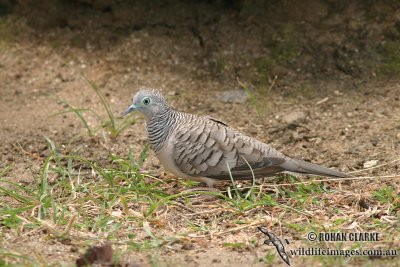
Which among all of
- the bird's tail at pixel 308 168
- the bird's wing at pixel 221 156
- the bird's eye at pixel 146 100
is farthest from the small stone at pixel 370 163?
the bird's eye at pixel 146 100

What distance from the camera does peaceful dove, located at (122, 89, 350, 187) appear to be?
5.14 m

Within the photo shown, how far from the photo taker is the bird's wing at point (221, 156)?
16.9 feet

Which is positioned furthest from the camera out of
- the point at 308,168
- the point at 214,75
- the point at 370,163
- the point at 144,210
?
the point at 214,75

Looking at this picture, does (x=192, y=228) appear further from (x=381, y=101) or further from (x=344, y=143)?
(x=381, y=101)

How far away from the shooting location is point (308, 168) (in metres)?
5.12

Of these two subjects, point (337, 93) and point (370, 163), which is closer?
point (370, 163)

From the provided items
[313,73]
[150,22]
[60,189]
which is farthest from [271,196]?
[150,22]

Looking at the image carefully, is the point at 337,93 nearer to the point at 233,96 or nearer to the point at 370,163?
the point at 233,96

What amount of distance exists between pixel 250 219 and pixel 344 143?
1.48m

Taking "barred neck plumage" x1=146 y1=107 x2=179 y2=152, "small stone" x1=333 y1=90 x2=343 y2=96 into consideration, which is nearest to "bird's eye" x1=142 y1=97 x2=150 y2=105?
"barred neck plumage" x1=146 y1=107 x2=179 y2=152

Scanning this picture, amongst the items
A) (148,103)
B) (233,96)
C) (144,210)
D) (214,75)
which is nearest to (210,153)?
(148,103)

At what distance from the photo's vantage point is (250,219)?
4.69 m

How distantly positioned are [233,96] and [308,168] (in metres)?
1.68

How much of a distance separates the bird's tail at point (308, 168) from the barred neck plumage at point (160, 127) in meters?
0.87
